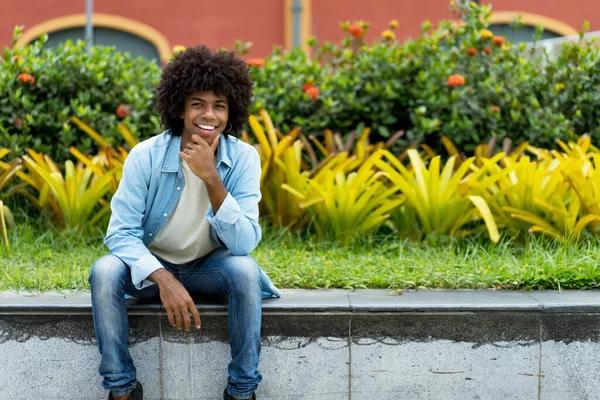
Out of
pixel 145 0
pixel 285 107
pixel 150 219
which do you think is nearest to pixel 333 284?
pixel 150 219

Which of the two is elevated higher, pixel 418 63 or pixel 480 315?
pixel 418 63

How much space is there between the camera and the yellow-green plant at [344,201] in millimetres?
4016

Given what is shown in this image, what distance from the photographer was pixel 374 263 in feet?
12.0

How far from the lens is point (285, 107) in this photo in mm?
5020

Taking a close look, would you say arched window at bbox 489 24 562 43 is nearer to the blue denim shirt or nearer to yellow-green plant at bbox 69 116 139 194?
yellow-green plant at bbox 69 116 139 194

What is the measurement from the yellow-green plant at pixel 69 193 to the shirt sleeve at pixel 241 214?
59.8 inches

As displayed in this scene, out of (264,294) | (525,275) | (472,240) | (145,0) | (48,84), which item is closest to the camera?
(264,294)

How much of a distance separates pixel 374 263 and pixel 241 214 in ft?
3.90

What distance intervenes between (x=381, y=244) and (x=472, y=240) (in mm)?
478

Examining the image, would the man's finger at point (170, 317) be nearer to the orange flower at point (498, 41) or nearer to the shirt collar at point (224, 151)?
the shirt collar at point (224, 151)

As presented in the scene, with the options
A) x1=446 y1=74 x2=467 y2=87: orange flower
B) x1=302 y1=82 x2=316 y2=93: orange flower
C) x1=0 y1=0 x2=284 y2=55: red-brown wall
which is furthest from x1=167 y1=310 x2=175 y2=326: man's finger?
x1=0 y1=0 x2=284 y2=55: red-brown wall

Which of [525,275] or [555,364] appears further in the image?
[525,275]

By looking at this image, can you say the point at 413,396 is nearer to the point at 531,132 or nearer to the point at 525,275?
the point at 525,275

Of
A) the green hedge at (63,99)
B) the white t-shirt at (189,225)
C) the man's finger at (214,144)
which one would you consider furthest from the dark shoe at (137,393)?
the green hedge at (63,99)
